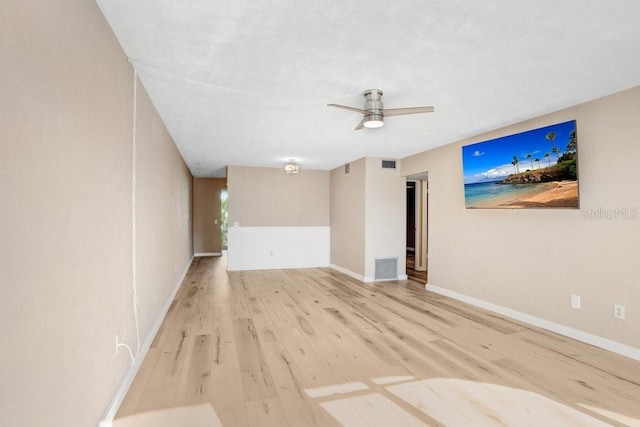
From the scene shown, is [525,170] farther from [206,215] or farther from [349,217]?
[206,215]

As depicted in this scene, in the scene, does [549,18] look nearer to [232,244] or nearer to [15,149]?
[15,149]

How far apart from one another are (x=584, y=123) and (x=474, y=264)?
2.09 meters

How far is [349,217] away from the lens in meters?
6.60

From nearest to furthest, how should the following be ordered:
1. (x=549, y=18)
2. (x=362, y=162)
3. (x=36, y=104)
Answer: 1. (x=36, y=104)
2. (x=549, y=18)
3. (x=362, y=162)

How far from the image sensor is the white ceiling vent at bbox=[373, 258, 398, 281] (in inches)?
236

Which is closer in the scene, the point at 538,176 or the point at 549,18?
the point at 549,18

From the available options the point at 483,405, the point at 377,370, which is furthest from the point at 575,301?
the point at 377,370

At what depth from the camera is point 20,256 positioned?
1059 mm

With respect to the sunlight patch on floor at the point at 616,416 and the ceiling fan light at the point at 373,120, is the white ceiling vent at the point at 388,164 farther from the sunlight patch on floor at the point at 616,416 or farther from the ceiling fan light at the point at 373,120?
the sunlight patch on floor at the point at 616,416

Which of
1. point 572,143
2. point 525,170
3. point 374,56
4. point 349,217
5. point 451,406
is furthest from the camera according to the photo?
point 349,217

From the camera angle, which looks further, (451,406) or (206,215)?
(206,215)

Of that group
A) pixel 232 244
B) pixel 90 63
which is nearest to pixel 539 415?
pixel 90 63

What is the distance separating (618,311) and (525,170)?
1.55m

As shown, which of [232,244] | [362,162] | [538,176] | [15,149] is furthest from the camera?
[232,244]
